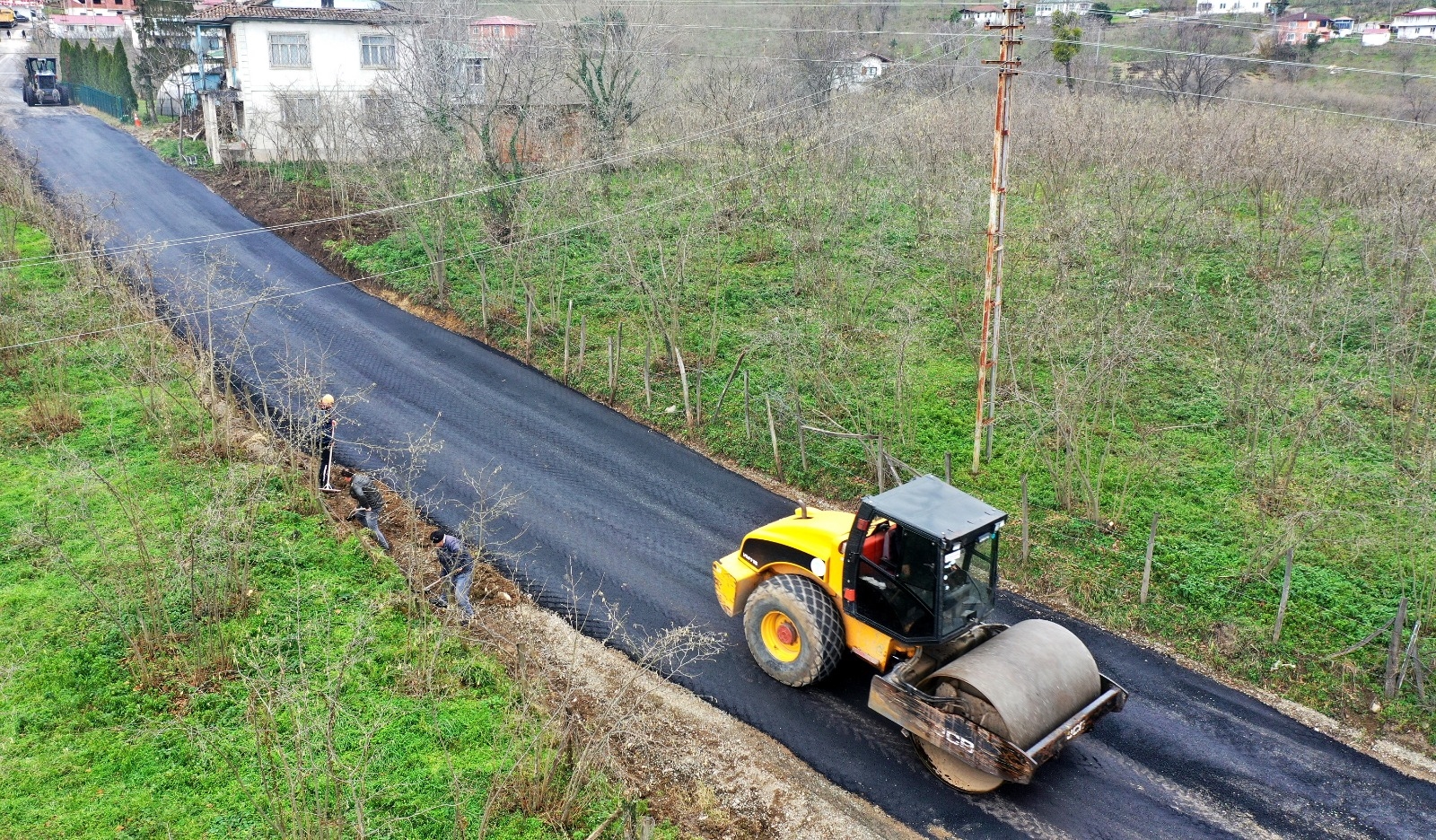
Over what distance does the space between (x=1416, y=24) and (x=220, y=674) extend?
61969 mm

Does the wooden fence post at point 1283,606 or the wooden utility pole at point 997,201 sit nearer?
the wooden fence post at point 1283,606

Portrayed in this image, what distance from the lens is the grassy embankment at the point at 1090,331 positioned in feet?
40.2

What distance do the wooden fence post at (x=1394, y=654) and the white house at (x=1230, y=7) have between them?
55406mm

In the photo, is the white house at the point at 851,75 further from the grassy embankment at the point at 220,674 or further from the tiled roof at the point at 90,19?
the tiled roof at the point at 90,19

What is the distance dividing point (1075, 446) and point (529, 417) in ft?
29.5

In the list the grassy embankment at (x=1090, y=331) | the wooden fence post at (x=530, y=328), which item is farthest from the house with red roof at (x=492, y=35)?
the wooden fence post at (x=530, y=328)

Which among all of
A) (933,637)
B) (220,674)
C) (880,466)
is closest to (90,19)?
(220,674)

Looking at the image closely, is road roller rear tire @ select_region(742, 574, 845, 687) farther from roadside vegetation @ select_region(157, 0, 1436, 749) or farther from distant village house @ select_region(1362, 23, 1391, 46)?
distant village house @ select_region(1362, 23, 1391, 46)

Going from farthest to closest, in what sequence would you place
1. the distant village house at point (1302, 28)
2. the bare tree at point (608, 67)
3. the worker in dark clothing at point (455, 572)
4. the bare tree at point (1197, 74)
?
the distant village house at point (1302, 28)
the bare tree at point (1197, 74)
the bare tree at point (608, 67)
the worker in dark clothing at point (455, 572)

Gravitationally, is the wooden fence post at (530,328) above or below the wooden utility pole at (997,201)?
below

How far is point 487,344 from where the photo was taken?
2022cm

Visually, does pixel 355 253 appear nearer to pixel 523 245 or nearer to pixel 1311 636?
pixel 523 245

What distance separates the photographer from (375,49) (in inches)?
1347

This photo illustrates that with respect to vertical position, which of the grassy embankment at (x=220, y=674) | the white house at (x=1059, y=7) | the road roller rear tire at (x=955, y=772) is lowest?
the road roller rear tire at (x=955, y=772)
